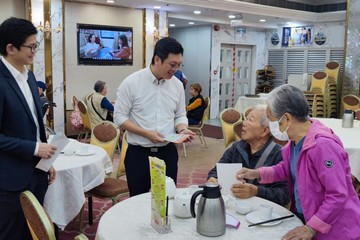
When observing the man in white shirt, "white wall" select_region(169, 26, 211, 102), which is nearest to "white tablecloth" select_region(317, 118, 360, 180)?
the man in white shirt

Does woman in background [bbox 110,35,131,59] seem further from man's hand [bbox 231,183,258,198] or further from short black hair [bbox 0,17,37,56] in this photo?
man's hand [bbox 231,183,258,198]

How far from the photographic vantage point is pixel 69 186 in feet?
10.2

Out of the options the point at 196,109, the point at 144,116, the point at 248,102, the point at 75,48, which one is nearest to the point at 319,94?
the point at 248,102

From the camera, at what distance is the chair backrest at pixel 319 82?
1029cm

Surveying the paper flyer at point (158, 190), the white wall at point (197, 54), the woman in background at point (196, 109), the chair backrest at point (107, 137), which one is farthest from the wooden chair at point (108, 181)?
the white wall at point (197, 54)

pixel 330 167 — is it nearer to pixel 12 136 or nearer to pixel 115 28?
pixel 12 136

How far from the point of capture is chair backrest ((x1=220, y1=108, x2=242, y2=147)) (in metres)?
5.01

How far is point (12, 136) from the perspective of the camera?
203 cm

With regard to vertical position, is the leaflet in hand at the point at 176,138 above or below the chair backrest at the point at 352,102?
above

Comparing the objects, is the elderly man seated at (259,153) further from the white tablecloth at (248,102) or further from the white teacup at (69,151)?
the white tablecloth at (248,102)

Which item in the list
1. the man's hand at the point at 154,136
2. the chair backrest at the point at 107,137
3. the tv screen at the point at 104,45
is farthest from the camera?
the tv screen at the point at 104,45

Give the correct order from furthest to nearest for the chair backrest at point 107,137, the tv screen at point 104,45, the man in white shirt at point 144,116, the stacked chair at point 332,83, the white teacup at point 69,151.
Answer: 1. the stacked chair at point 332,83
2. the tv screen at point 104,45
3. the chair backrest at point 107,137
4. the white teacup at point 69,151
5. the man in white shirt at point 144,116

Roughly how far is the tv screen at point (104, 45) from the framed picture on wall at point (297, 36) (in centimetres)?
558

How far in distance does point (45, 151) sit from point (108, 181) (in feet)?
5.79
